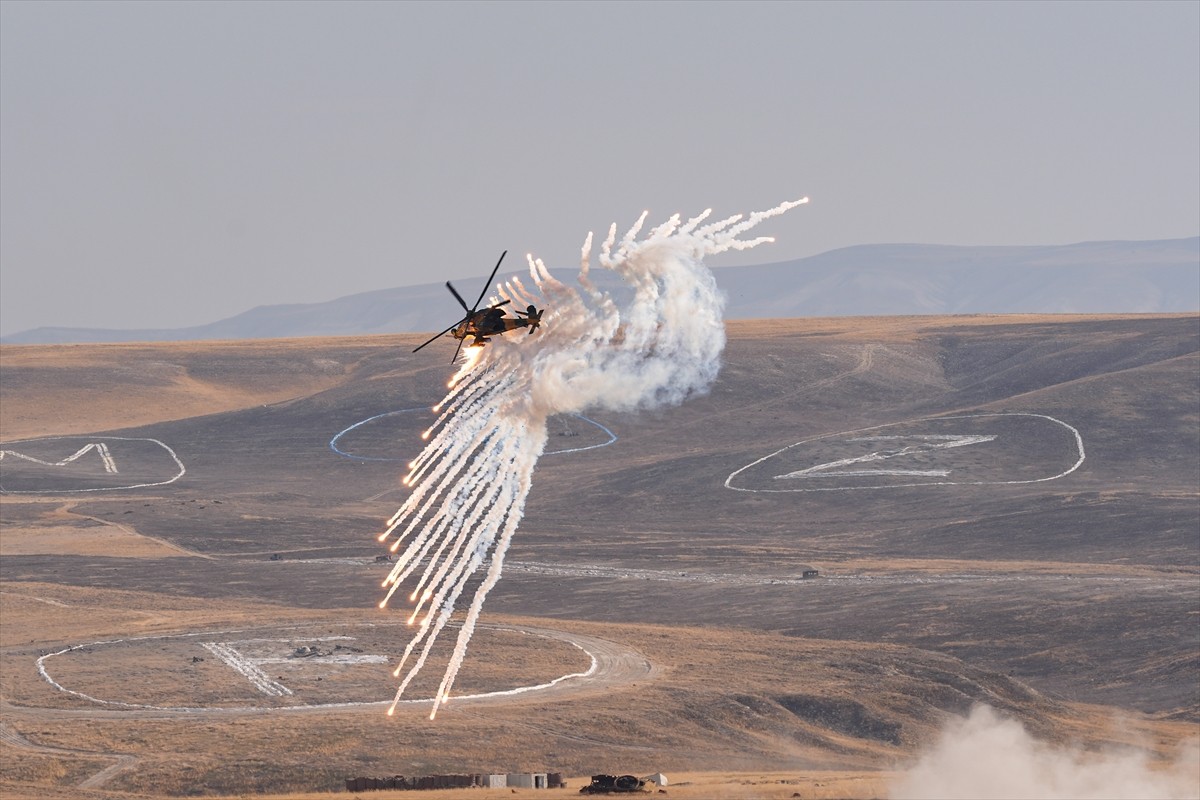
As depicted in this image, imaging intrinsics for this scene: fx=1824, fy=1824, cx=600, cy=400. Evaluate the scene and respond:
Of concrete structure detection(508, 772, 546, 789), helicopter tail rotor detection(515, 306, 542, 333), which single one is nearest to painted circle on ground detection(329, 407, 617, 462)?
concrete structure detection(508, 772, 546, 789)

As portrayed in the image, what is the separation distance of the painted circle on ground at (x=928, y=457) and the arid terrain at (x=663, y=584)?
0.44 meters

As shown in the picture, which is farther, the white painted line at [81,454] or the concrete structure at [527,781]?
the white painted line at [81,454]

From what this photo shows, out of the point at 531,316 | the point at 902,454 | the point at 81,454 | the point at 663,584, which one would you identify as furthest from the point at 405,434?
the point at 531,316

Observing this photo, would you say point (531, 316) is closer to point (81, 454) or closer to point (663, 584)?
point (663, 584)

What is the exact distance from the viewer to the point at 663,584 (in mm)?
114875

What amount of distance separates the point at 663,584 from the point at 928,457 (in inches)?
1881

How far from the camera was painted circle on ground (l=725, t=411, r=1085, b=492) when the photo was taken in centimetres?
14962

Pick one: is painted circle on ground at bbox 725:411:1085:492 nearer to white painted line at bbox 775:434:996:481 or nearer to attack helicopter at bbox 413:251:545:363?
white painted line at bbox 775:434:996:481

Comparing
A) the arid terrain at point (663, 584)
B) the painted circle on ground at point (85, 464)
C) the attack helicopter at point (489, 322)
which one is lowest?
the arid terrain at point (663, 584)

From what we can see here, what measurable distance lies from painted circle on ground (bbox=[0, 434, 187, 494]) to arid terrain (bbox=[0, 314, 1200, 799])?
1.99 feet

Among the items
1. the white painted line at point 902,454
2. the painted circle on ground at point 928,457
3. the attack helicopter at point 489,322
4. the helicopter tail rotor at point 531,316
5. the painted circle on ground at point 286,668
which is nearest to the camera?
the attack helicopter at point 489,322

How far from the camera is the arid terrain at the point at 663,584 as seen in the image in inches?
2783

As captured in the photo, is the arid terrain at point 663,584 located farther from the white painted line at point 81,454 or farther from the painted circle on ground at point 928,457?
the white painted line at point 81,454

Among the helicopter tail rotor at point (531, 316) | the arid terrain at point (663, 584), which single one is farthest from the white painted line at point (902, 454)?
the helicopter tail rotor at point (531, 316)
